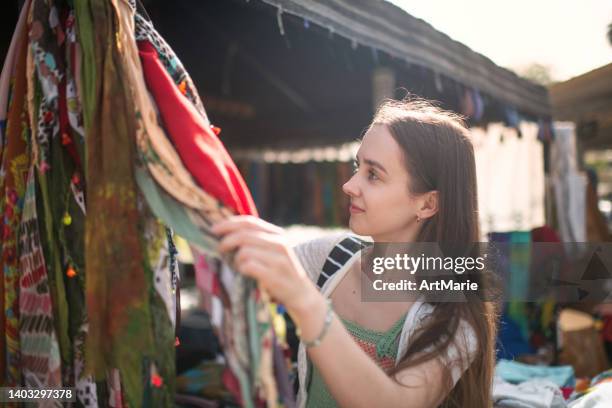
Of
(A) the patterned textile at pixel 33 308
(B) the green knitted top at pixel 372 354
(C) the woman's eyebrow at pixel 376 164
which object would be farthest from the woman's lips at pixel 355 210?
(A) the patterned textile at pixel 33 308

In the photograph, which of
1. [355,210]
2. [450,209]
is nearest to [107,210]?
[355,210]

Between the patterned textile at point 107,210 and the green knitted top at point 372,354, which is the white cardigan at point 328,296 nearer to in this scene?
the green knitted top at point 372,354

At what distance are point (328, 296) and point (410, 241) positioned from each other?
0.38 m

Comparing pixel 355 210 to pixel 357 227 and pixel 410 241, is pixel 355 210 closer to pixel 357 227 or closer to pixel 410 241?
pixel 357 227

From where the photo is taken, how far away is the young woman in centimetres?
160

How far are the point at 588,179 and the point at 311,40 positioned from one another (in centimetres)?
458

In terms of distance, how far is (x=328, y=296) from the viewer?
6.26 feet

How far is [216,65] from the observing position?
5.84m

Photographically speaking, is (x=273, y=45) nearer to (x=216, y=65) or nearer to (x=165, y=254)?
(x=216, y=65)

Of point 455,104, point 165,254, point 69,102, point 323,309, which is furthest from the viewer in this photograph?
point 455,104

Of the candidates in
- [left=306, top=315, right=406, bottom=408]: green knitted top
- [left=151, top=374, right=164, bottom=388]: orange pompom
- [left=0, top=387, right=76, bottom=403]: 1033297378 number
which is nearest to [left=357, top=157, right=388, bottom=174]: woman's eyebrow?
[left=306, top=315, right=406, bottom=408]: green knitted top

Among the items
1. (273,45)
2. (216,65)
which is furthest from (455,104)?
(216,65)

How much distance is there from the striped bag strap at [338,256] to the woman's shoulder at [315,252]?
2cm

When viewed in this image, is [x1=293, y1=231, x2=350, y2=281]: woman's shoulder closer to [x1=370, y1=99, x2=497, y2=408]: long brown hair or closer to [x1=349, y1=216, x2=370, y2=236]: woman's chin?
[x1=349, y1=216, x2=370, y2=236]: woman's chin
